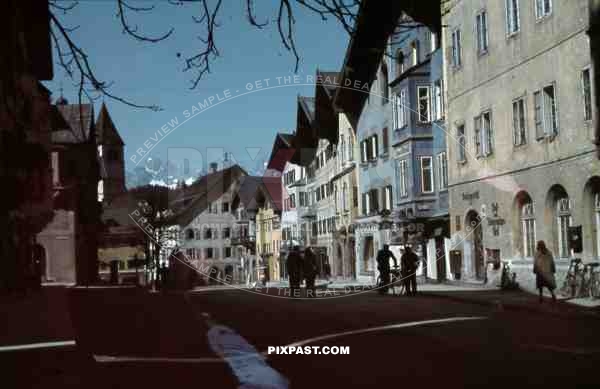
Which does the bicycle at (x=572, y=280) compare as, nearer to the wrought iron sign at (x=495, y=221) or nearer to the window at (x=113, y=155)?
the wrought iron sign at (x=495, y=221)

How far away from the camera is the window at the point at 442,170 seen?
41.3m

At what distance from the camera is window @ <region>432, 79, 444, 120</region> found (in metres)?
41.2

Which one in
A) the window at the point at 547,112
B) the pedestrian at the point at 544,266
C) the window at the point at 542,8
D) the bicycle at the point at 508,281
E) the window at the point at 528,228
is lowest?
the bicycle at the point at 508,281

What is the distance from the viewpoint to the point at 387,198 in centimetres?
5162

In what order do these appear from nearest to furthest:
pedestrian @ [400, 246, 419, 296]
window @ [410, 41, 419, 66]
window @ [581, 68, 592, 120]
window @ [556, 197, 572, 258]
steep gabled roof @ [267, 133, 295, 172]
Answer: window @ [581, 68, 592, 120], window @ [556, 197, 572, 258], pedestrian @ [400, 246, 419, 296], window @ [410, 41, 419, 66], steep gabled roof @ [267, 133, 295, 172]

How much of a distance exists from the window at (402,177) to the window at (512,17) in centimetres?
1398

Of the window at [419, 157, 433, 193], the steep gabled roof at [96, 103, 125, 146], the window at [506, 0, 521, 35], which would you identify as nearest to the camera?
the window at [506, 0, 521, 35]

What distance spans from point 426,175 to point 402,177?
2.08 m

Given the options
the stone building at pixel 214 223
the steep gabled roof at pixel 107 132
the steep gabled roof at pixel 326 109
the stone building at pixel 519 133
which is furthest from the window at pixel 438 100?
the steep gabled roof at pixel 107 132

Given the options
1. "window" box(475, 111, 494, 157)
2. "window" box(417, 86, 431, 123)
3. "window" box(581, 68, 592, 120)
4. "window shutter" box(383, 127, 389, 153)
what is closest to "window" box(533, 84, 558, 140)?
"window" box(581, 68, 592, 120)

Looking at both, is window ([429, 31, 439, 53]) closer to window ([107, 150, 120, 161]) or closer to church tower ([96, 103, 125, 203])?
church tower ([96, 103, 125, 203])

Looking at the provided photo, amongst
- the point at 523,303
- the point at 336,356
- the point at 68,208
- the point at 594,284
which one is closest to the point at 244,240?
the point at 68,208

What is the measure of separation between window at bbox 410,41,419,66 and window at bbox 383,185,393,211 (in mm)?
7922

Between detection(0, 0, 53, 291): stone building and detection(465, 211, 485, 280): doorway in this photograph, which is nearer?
detection(0, 0, 53, 291): stone building
